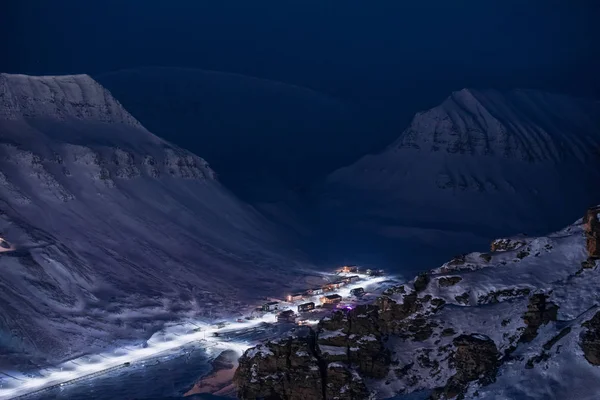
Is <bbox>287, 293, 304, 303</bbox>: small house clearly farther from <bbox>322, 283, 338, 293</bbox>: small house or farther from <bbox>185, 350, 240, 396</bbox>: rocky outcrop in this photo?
<bbox>185, 350, 240, 396</bbox>: rocky outcrop

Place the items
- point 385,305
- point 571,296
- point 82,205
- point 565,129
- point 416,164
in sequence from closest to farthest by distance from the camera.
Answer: point 571,296
point 385,305
point 82,205
point 416,164
point 565,129

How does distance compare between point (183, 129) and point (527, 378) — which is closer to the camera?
point (527, 378)

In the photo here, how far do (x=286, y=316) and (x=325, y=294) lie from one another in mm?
9191

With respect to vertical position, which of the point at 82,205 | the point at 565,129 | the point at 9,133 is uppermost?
the point at 565,129

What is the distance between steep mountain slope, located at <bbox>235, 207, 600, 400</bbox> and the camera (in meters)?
20.0

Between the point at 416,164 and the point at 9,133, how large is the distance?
6393cm

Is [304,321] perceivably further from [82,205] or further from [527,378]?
[527,378]

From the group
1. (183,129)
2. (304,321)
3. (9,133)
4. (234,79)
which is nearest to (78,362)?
(304,321)

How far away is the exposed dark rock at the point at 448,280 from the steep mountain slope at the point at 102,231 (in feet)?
80.3

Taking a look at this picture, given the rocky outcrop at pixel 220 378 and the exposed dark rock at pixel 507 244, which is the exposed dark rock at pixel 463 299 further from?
the rocky outcrop at pixel 220 378

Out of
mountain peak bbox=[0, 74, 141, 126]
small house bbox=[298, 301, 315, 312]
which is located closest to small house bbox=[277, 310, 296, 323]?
small house bbox=[298, 301, 315, 312]

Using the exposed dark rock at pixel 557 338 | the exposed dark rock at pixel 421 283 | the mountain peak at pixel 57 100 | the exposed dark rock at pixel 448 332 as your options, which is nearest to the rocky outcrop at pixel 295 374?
the exposed dark rock at pixel 448 332

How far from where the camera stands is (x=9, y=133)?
6825 cm

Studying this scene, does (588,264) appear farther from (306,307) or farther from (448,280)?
(306,307)
